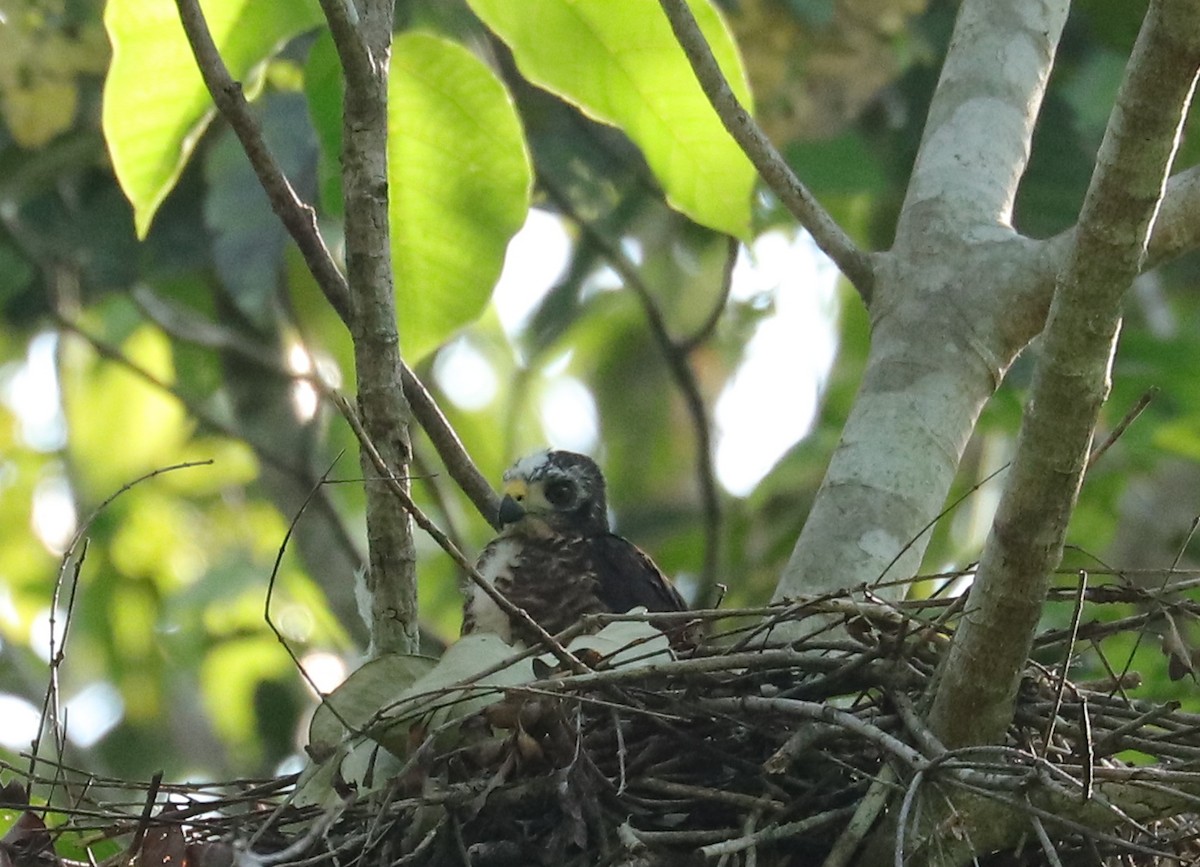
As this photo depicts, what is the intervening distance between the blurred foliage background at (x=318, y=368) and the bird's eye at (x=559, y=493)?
672mm

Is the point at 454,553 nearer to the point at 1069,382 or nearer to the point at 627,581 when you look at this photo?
the point at 1069,382

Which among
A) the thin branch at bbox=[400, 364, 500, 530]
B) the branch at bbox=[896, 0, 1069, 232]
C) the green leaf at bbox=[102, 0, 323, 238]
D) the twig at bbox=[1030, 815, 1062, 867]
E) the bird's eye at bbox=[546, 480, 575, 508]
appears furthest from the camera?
the bird's eye at bbox=[546, 480, 575, 508]

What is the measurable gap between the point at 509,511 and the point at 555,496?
27cm

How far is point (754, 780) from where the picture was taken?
2.27 meters

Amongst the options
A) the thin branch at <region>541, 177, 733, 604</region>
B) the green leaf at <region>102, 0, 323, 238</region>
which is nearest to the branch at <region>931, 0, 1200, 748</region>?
the green leaf at <region>102, 0, 323, 238</region>

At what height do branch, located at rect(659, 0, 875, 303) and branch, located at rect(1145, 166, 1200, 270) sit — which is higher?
branch, located at rect(659, 0, 875, 303)

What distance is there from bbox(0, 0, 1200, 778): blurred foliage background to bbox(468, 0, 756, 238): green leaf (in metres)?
0.43

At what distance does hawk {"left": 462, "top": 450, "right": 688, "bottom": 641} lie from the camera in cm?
317

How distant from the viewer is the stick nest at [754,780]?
2.06 m

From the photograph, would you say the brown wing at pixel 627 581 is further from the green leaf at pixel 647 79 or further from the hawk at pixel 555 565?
the green leaf at pixel 647 79

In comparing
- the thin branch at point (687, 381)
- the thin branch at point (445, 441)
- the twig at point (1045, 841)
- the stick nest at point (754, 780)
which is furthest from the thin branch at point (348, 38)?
the thin branch at point (687, 381)

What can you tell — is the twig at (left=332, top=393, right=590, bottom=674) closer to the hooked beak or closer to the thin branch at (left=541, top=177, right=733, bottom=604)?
the hooked beak

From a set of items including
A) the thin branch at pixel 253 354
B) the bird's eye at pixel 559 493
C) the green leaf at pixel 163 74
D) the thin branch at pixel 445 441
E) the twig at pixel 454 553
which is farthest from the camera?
the bird's eye at pixel 559 493

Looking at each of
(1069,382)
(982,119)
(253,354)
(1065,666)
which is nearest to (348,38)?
(1069,382)
